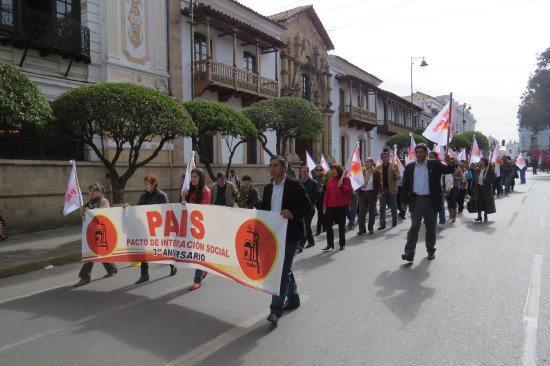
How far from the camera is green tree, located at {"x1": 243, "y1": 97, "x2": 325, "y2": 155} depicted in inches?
645

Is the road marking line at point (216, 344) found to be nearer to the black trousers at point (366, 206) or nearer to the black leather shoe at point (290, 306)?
the black leather shoe at point (290, 306)

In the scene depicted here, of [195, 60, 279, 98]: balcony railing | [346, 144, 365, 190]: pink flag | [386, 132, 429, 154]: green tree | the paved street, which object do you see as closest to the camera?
the paved street

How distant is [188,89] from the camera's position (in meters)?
17.2

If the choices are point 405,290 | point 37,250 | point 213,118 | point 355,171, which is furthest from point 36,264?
point 213,118

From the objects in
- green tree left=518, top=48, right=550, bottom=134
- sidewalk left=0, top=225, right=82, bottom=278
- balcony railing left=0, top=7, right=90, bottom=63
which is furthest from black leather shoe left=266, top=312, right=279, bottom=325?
green tree left=518, top=48, right=550, bottom=134

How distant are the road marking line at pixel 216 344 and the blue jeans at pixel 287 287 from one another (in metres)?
0.28

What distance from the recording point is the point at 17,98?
751 cm

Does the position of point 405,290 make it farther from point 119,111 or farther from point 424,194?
point 119,111

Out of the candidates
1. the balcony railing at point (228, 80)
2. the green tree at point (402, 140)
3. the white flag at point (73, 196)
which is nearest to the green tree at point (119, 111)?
the white flag at point (73, 196)

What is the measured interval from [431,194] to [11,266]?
7.00 meters

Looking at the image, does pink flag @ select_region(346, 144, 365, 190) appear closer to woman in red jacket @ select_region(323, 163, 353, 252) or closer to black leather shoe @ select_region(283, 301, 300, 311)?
woman in red jacket @ select_region(323, 163, 353, 252)

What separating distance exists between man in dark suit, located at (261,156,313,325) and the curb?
16.6ft

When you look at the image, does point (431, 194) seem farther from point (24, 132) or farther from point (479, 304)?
point (24, 132)

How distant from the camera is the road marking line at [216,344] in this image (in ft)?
10.8
